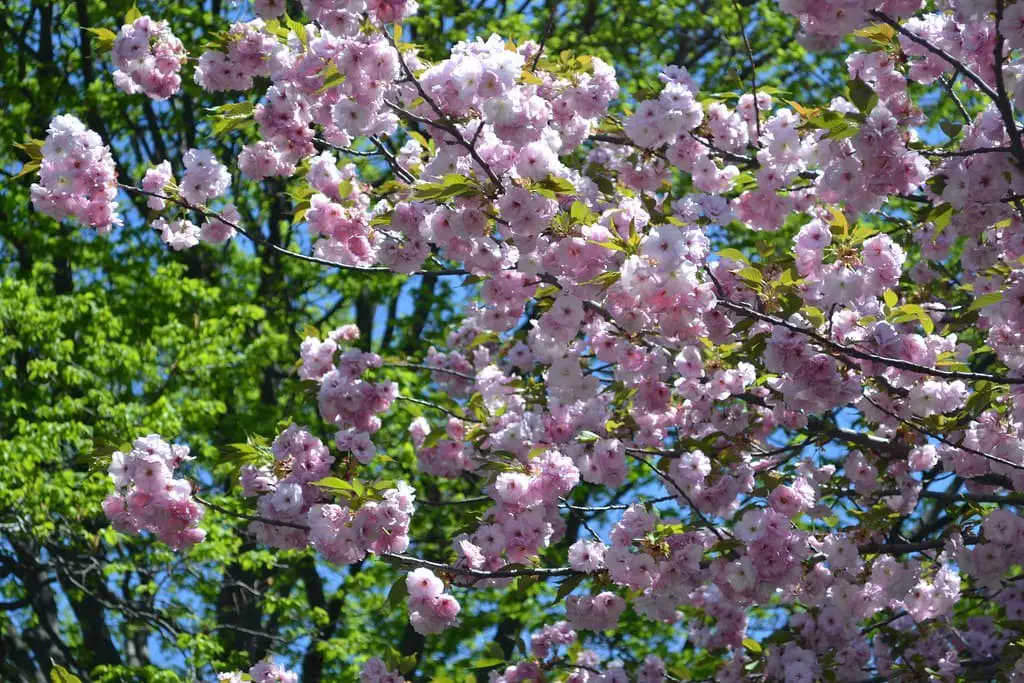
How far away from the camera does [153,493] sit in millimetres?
5473

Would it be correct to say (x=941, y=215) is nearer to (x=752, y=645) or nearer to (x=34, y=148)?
(x=752, y=645)

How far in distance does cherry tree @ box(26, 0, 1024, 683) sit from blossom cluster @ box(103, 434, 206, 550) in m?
0.01

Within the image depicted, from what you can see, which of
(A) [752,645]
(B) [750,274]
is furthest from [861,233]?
(A) [752,645]

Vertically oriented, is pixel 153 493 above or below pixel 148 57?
below

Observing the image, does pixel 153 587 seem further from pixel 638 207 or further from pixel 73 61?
pixel 638 207

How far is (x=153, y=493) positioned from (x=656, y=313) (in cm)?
246

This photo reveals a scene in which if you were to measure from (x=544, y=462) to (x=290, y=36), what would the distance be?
7.26ft

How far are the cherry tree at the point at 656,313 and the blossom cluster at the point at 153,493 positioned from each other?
0.05 ft

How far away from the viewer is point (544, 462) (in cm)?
546

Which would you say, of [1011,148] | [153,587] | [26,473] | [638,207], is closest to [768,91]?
[638,207]

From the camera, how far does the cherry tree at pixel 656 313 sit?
14.8 ft

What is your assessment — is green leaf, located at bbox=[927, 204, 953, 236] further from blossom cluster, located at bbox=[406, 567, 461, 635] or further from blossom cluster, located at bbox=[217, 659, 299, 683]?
blossom cluster, located at bbox=[217, 659, 299, 683]

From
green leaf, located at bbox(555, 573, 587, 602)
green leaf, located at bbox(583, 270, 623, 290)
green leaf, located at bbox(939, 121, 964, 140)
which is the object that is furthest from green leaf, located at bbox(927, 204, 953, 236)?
green leaf, located at bbox(555, 573, 587, 602)

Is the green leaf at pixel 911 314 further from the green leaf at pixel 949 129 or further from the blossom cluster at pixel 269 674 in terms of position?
the blossom cluster at pixel 269 674
